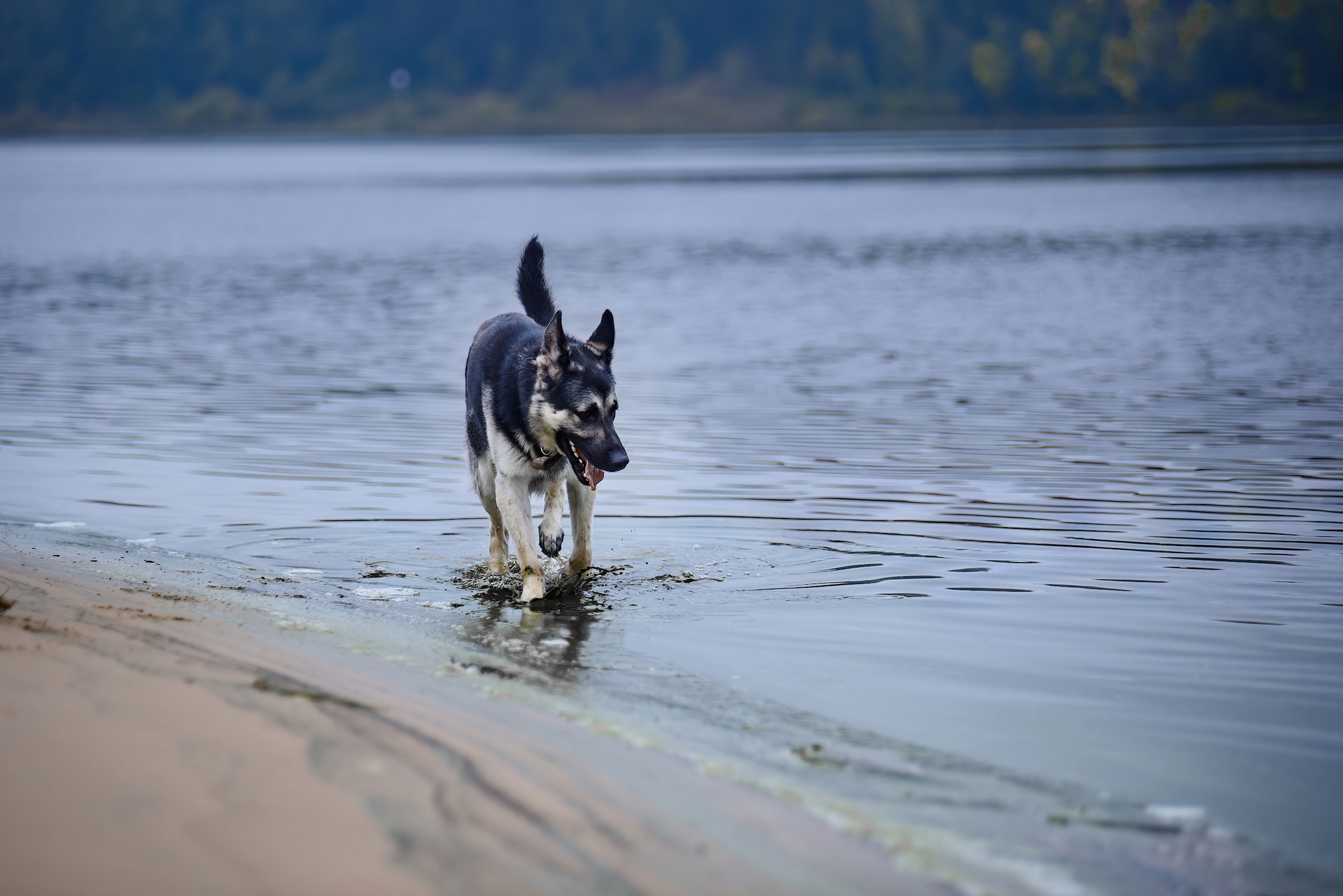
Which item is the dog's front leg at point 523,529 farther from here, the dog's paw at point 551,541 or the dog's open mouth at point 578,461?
the dog's open mouth at point 578,461

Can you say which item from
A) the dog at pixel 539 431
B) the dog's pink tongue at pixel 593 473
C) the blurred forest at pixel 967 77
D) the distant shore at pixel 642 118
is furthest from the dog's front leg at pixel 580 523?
the distant shore at pixel 642 118

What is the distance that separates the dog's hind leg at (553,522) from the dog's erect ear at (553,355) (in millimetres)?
700

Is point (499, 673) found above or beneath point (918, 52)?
beneath

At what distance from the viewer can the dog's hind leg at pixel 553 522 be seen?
7.74 meters

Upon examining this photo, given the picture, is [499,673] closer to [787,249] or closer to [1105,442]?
[1105,442]

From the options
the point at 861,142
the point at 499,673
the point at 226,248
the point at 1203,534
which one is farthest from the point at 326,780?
the point at 861,142

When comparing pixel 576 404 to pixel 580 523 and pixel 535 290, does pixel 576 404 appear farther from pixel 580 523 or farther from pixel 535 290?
pixel 535 290

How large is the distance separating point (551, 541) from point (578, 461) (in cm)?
53

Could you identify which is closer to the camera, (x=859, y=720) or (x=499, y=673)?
(x=859, y=720)

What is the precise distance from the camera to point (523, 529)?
7773 mm

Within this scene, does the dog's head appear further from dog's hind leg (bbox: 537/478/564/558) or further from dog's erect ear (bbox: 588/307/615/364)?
dog's hind leg (bbox: 537/478/564/558)

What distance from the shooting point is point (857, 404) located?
47.0ft

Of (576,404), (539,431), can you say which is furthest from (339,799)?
(539,431)

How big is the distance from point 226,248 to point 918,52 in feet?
504
